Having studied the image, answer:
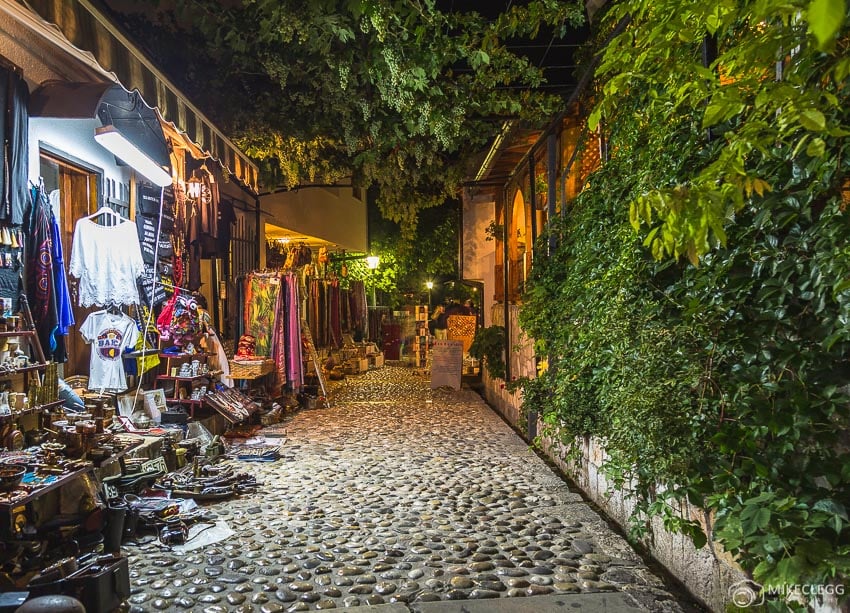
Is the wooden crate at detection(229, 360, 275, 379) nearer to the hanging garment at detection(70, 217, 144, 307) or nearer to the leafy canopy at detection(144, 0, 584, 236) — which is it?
the hanging garment at detection(70, 217, 144, 307)

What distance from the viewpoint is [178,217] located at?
348 inches

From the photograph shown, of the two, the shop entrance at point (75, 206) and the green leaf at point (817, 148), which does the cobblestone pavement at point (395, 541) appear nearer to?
the shop entrance at point (75, 206)

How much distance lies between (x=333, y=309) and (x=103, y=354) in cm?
1160

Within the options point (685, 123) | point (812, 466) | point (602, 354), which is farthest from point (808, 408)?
point (602, 354)

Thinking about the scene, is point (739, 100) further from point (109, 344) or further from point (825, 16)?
point (109, 344)

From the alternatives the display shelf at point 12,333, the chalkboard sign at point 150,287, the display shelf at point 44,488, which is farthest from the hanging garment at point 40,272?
the chalkboard sign at point 150,287

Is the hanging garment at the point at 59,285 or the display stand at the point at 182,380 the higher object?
the hanging garment at the point at 59,285

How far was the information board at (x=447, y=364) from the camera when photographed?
15.0m

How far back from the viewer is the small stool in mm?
3104

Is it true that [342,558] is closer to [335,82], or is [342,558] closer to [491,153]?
[335,82]

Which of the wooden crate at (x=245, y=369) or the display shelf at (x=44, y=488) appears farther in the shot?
the wooden crate at (x=245, y=369)

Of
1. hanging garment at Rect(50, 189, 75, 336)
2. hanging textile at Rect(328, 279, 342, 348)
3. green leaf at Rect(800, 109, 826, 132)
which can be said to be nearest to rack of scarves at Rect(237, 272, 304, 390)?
hanging garment at Rect(50, 189, 75, 336)

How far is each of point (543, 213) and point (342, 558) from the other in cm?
812

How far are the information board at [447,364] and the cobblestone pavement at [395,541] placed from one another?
6.23 metres
